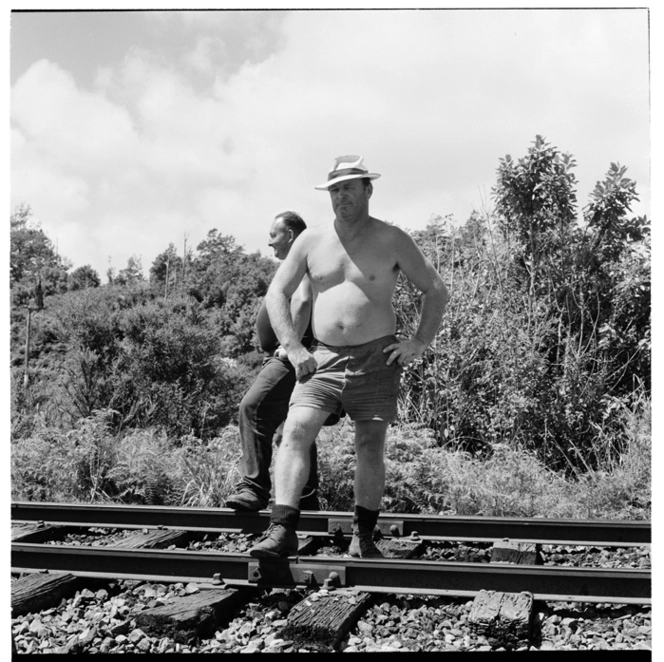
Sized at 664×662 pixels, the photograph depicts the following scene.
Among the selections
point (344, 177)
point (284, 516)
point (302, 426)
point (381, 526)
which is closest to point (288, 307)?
point (302, 426)

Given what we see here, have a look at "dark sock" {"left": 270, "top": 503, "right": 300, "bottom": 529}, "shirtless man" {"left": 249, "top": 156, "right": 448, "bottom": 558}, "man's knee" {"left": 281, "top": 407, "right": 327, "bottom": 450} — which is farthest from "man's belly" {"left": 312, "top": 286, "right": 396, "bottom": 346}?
"dark sock" {"left": 270, "top": 503, "right": 300, "bottom": 529}

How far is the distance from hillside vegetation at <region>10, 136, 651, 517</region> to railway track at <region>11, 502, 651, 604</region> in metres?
1.57

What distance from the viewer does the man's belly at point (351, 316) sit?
4.13 metres

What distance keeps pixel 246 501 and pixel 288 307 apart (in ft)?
6.24

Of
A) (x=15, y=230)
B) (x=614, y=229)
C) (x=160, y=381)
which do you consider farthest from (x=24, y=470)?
(x=15, y=230)

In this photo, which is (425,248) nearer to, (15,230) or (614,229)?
(614,229)

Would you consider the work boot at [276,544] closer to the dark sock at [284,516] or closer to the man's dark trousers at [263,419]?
the dark sock at [284,516]

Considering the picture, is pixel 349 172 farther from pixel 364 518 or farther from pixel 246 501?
pixel 246 501

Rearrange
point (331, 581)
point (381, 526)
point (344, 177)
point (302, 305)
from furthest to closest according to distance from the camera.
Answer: point (381, 526)
point (302, 305)
point (344, 177)
point (331, 581)

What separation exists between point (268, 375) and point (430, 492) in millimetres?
2112

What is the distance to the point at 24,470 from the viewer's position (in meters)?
8.06

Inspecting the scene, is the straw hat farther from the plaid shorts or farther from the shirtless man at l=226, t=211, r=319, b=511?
the shirtless man at l=226, t=211, r=319, b=511

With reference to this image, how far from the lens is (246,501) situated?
553 centimetres

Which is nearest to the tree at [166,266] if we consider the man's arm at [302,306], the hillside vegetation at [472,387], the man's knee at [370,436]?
the hillside vegetation at [472,387]
